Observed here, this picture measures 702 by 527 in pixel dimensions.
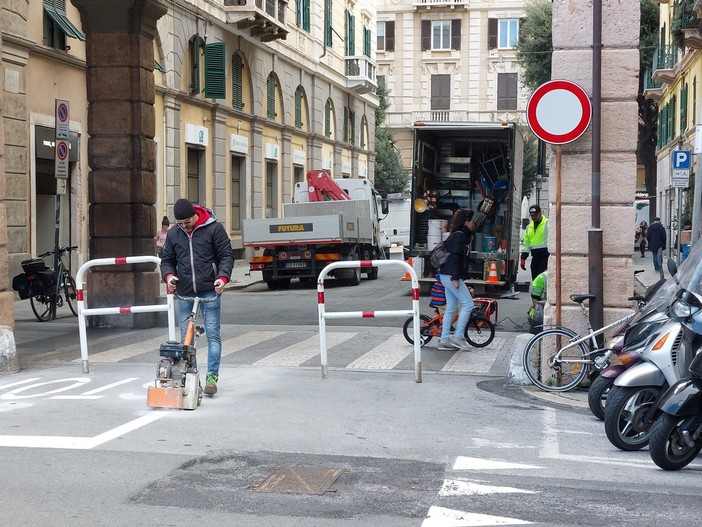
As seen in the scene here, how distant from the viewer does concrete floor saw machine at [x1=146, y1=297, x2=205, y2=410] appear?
8.38 metres

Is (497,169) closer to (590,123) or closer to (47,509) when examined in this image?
(590,123)

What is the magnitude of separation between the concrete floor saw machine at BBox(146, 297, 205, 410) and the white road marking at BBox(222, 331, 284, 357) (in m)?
3.73

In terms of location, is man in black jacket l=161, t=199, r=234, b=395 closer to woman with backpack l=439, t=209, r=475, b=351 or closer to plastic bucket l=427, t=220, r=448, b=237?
woman with backpack l=439, t=209, r=475, b=351

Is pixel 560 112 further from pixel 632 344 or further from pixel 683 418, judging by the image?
pixel 683 418

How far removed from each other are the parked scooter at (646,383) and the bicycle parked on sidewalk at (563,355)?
213 centimetres

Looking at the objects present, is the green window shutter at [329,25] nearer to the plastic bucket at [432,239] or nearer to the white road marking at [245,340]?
the plastic bucket at [432,239]

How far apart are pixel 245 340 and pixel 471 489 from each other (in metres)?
7.89

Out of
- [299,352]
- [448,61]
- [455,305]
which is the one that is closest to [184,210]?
[299,352]

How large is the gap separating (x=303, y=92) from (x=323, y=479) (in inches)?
1402

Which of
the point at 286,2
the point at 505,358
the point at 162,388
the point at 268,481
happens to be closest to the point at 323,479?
the point at 268,481

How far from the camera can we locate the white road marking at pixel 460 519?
5.35 metres

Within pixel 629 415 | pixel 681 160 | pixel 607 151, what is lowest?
pixel 629 415

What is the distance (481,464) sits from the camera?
6758mm

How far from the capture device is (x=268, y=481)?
6.19 m
